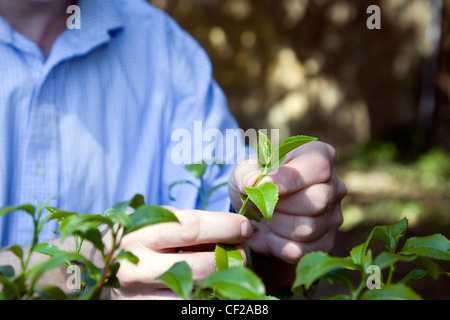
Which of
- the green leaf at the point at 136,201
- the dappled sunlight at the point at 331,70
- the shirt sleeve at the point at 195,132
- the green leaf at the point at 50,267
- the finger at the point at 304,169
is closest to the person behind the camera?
the green leaf at the point at 50,267

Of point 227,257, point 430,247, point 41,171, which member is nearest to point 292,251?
point 227,257

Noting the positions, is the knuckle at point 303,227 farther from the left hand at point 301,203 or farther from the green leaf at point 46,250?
the green leaf at point 46,250

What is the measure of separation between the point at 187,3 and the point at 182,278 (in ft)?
12.2

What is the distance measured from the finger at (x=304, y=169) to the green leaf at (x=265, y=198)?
0.49 feet

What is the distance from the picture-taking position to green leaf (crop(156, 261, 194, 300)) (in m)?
0.37

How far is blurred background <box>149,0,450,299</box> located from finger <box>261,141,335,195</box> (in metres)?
3.21

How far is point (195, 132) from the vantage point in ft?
4.36

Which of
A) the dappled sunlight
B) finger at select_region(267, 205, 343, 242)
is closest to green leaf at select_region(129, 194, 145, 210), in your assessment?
finger at select_region(267, 205, 343, 242)

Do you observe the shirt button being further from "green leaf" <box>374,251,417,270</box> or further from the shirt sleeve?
"green leaf" <box>374,251,417,270</box>

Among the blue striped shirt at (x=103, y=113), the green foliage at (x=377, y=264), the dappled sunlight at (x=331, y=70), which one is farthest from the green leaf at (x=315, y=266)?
the dappled sunlight at (x=331, y=70)

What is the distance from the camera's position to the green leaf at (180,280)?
0.37 metres

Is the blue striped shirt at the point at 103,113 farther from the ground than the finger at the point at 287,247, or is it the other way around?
the blue striped shirt at the point at 103,113
